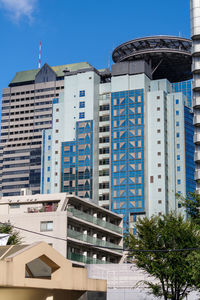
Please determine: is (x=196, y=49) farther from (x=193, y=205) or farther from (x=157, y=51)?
(x=157, y=51)

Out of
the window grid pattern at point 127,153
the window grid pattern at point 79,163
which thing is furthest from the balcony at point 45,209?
the window grid pattern at point 79,163

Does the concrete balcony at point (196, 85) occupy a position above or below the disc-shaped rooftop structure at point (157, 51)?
below

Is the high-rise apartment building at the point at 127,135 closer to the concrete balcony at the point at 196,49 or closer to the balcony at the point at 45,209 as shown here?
the balcony at the point at 45,209

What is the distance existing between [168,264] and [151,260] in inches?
96.1

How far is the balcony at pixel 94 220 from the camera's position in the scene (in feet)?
279

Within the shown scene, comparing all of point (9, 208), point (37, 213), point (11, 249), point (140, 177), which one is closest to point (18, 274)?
point (11, 249)

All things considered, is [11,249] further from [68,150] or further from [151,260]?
[68,150]

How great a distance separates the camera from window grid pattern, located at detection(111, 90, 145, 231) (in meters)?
149

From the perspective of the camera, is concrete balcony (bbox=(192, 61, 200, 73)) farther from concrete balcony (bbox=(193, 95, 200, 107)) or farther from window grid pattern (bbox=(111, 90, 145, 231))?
window grid pattern (bbox=(111, 90, 145, 231))

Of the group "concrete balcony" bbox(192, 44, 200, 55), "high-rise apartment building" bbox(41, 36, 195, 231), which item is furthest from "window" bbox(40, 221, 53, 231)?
"high-rise apartment building" bbox(41, 36, 195, 231)

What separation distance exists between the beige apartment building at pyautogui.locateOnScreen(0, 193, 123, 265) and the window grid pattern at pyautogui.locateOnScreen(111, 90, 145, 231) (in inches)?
1798

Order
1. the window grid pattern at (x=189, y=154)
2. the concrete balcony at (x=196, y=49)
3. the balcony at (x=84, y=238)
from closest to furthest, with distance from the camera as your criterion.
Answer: the balcony at (x=84, y=238)
the concrete balcony at (x=196, y=49)
the window grid pattern at (x=189, y=154)

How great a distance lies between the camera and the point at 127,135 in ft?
507

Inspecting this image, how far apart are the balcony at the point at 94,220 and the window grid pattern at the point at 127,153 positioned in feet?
147
